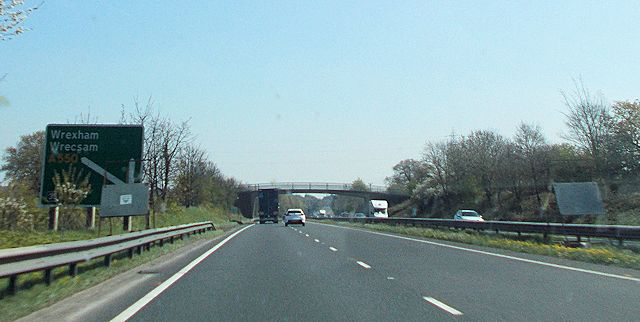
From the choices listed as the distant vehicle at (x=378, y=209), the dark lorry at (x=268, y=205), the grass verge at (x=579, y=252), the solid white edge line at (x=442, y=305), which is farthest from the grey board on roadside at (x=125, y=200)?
the distant vehicle at (x=378, y=209)

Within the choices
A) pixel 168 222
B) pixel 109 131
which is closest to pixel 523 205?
pixel 168 222

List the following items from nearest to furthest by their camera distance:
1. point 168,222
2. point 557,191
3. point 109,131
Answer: point 109,131
point 557,191
point 168,222

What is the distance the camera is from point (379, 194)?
353 feet

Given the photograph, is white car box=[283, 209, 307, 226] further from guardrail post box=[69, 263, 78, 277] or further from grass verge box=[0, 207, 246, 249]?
guardrail post box=[69, 263, 78, 277]

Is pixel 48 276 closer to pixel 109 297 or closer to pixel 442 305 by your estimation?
pixel 109 297

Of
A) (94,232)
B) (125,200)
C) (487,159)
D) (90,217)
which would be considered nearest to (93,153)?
(94,232)

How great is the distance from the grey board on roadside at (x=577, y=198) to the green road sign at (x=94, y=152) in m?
22.7

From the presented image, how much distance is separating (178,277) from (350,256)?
6.90m

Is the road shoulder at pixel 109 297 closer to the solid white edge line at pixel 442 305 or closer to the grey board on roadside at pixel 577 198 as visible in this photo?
the solid white edge line at pixel 442 305

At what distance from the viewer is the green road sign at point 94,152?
77.0 feet

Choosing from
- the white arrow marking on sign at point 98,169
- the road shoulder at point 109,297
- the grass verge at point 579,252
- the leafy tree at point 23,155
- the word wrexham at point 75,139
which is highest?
the leafy tree at point 23,155

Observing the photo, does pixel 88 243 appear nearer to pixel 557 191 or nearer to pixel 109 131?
pixel 109 131

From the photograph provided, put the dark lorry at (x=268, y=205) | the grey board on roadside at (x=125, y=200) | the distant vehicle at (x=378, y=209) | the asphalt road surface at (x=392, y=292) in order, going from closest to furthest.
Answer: the asphalt road surface at (x=392, y=292), the grey board on roadside at (x=125, y=200), the dark lorry at (x=268, y=205), the distant vehicle at (x=378, y=209)

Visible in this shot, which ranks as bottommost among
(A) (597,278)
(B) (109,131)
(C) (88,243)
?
(A) (597,278)
